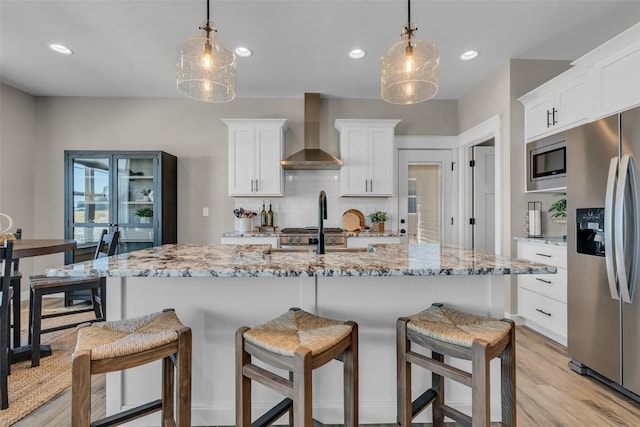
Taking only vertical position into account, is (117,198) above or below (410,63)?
below

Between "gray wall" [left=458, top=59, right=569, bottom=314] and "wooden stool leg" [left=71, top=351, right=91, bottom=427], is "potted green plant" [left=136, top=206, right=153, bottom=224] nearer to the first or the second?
"wooden stool leg" [left=71, top=351, right=91, bottom=427]

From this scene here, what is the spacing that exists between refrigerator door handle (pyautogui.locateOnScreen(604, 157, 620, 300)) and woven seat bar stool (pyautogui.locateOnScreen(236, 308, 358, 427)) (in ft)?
5.67

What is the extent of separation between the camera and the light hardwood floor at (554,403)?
173cm

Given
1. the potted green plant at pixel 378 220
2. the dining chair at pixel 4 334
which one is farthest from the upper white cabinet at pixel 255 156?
the dining chair at pixel 4 334

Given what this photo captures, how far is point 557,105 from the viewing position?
2814 mm

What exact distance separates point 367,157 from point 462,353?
3.08 meters

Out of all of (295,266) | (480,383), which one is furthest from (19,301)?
(480,383)

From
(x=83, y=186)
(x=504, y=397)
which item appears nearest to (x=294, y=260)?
(x=504, y=397)

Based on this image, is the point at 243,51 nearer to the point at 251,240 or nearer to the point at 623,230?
the point at 251,240

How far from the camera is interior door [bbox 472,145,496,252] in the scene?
13.9ft

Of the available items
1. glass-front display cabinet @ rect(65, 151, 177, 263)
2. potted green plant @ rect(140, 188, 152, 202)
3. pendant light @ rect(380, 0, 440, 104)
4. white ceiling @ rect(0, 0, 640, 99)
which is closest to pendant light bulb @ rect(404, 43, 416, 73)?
pendant light @ rect(380, 0, 440, 104)

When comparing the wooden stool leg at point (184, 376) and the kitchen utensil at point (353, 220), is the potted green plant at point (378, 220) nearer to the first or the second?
the kitchen utensil at point (353, 220)

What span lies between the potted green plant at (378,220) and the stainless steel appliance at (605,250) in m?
2.14

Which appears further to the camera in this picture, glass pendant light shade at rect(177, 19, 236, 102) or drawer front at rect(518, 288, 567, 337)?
drawer front at rect(518, 288, 567, 337)
